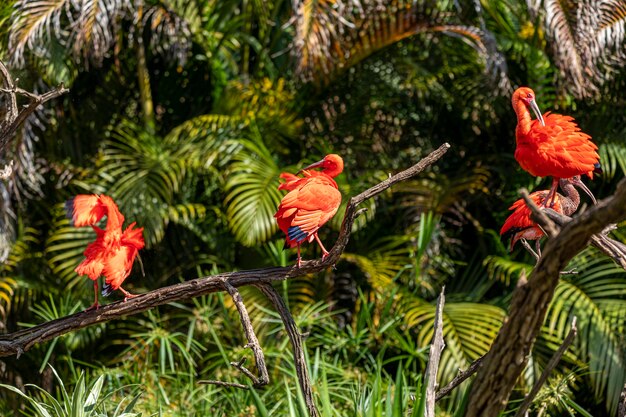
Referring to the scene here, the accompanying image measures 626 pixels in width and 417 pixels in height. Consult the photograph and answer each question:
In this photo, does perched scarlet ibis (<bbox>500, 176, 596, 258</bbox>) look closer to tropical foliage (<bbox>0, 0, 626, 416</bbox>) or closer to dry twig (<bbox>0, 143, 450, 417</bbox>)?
dry twig (<bbox>0, 143, 450, 417</bbox>)

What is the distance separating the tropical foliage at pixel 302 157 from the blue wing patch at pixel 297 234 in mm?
1733

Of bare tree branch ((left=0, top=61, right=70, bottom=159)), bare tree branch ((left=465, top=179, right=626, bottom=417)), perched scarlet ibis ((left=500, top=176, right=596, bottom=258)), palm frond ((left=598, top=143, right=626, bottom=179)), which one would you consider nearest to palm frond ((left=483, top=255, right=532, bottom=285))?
palm frond ((left=598, top=143, right=626, bottom=179))

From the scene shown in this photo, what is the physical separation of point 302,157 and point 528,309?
4965mm

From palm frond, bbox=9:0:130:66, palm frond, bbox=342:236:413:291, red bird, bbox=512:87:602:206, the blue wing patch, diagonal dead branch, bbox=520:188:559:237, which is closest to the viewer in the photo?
diagonal dead branch, bbox=520:188:559:237

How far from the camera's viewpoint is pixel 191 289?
3645 mm

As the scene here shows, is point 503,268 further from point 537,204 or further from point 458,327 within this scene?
point 537,204

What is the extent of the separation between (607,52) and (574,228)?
4.42m

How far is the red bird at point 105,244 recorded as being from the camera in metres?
4.00

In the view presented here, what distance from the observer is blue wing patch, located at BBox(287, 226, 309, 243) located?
3648 millimetres

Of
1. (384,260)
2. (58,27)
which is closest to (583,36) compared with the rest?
(384,260)

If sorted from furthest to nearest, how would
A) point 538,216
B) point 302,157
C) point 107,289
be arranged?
1. point 302,157
2. point 107,289
3. point 538,216

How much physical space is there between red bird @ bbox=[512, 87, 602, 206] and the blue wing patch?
962 mm

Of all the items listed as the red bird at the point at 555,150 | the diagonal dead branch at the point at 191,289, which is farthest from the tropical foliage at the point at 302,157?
the red bird at the point at 555,150

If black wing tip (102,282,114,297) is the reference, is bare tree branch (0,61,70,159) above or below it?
above
